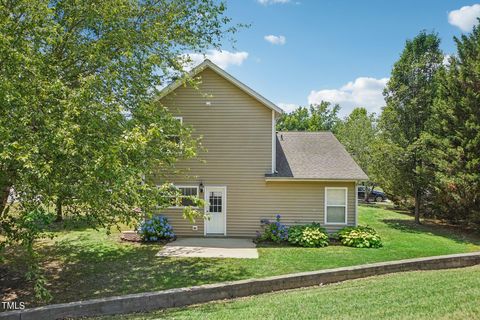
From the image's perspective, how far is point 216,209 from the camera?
551 inches

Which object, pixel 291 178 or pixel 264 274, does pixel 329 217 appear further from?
pixel 264 274

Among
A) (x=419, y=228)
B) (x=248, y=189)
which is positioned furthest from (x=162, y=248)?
(x=419, y=228)

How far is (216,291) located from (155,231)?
20.0 ft

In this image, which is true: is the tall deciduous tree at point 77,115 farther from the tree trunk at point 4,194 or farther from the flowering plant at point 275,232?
the flowering plant at point 275,232

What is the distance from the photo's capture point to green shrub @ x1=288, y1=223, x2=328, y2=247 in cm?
1246

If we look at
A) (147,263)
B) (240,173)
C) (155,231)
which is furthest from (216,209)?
(147,263)

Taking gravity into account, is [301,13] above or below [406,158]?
above

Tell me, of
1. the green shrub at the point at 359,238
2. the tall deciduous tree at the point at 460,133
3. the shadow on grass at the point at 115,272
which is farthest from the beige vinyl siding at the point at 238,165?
the tall deciduous tree at the point at 460,133

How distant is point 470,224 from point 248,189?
34.0ft

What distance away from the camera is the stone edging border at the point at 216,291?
255 inches

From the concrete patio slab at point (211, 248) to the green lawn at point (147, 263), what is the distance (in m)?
0.45

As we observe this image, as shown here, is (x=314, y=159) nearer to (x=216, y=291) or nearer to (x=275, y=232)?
(x=275, y=232)

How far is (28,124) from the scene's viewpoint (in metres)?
6.30

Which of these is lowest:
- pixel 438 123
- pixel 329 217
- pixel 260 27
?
pixel 329 217
